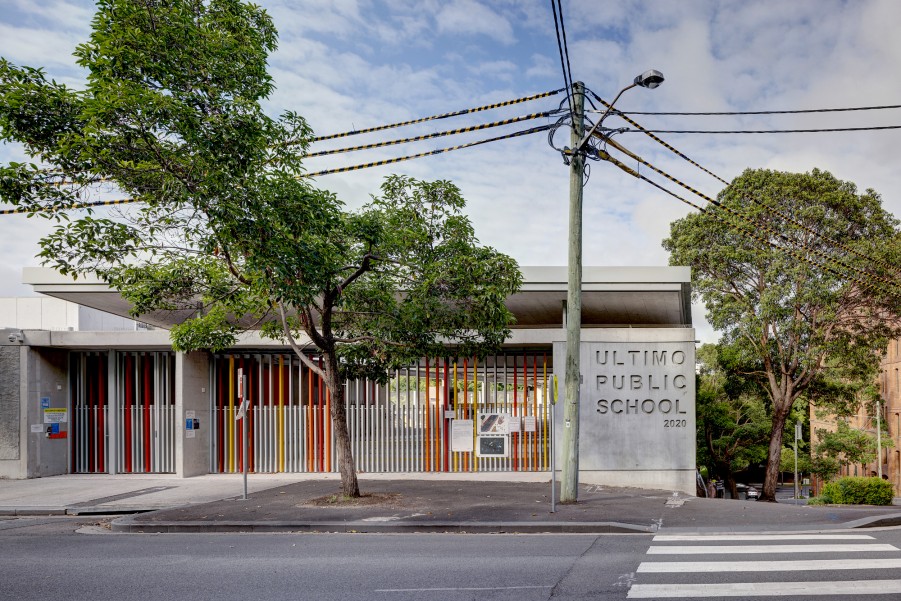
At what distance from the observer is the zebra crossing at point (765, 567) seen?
7.76 meters

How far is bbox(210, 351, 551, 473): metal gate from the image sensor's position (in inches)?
785

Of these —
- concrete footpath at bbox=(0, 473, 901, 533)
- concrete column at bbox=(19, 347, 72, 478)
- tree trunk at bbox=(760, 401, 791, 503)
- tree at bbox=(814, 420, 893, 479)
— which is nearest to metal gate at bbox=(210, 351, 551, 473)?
concrete footpath at bbox=(0, 473, 901, 533)

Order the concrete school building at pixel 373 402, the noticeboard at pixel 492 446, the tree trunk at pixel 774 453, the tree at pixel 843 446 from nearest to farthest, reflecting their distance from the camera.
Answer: the concrete school building at pixel 373 402 < the noticeboard at pixel 492 446 < the tree trunk at pixel 774 453 < the tree at pixel 843 446

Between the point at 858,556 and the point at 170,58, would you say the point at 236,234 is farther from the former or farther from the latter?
the point at 858,556

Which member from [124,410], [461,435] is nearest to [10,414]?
[124,410]

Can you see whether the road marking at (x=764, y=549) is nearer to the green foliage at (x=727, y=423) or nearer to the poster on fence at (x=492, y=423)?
the poster on fence at (x=492, y=423)

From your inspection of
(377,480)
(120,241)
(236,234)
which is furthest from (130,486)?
(236,234)

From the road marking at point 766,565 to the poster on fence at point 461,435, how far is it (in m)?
10.8

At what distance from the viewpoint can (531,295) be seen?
65.9 feet

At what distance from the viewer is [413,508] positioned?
14.3 m

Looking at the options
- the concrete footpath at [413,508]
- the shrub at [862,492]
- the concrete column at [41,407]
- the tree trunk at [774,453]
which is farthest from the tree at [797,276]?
the concrete column at [41,407]

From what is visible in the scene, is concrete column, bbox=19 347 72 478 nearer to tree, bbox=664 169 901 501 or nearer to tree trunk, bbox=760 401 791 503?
tree, bbox=664 169 901 501

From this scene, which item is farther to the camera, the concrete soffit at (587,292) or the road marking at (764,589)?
the concrete soffit at (587,292)

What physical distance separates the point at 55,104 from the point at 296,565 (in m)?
7.41
